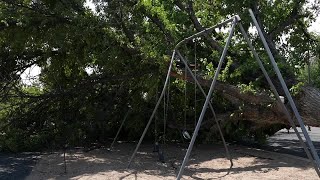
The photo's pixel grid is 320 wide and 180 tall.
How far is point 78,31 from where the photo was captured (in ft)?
27.9

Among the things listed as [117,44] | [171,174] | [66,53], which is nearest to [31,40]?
[66,53]

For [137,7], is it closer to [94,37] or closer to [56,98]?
[94,37]

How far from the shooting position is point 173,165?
7.88 m

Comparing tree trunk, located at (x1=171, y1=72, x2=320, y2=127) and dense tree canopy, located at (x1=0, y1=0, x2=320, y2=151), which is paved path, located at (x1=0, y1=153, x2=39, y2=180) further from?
tree trunk, located at (x1=171, y1=72, x2=320, y2=127)

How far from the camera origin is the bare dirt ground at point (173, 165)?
682cm

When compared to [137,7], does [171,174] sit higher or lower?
lower

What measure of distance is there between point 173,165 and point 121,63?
2.54m

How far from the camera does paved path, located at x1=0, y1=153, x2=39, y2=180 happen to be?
7122 mm

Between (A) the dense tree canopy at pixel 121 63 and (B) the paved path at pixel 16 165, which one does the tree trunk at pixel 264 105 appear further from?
(B) the paved path at pixel 16 165

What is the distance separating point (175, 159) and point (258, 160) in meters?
1.65

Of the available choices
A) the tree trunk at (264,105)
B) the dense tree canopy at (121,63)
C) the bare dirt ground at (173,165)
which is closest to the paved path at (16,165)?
the bare dirt ground at (173,165)

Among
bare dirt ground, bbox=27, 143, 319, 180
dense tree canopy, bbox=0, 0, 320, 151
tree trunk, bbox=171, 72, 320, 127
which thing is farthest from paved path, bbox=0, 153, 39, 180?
tree trunk, bbox=171, 72, 320, 127

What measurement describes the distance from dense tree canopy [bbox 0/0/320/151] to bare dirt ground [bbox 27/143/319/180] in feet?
2.49

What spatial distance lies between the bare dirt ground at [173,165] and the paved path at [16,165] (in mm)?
172
